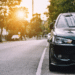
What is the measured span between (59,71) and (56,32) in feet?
4.57

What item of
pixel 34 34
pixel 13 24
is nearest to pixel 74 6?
pixel 13 24

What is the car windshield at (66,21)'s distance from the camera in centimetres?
671

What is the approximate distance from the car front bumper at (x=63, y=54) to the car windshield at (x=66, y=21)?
46.3 inches

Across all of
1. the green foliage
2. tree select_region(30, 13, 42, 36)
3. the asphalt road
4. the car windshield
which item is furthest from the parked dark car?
tree select_region(30, 13, 42, 36)

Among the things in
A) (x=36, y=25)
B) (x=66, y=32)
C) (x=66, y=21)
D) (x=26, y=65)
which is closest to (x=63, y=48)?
(x=66, y=32)

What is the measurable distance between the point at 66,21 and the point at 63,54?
171 centimetres

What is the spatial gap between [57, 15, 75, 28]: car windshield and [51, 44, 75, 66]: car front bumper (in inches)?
46.3

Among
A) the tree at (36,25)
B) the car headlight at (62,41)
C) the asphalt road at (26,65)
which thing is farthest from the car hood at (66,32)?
the tree at (36,25)

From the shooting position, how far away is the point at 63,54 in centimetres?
569

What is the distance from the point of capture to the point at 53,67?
20.9 ft

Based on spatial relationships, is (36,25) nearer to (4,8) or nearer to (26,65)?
(4,8)

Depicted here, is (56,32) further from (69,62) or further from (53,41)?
(69,62)

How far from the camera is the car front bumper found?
18.5 feet

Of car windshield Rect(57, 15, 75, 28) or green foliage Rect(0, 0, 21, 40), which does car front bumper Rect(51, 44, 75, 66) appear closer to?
car windshield Rect(57, 15, 75, 28)
